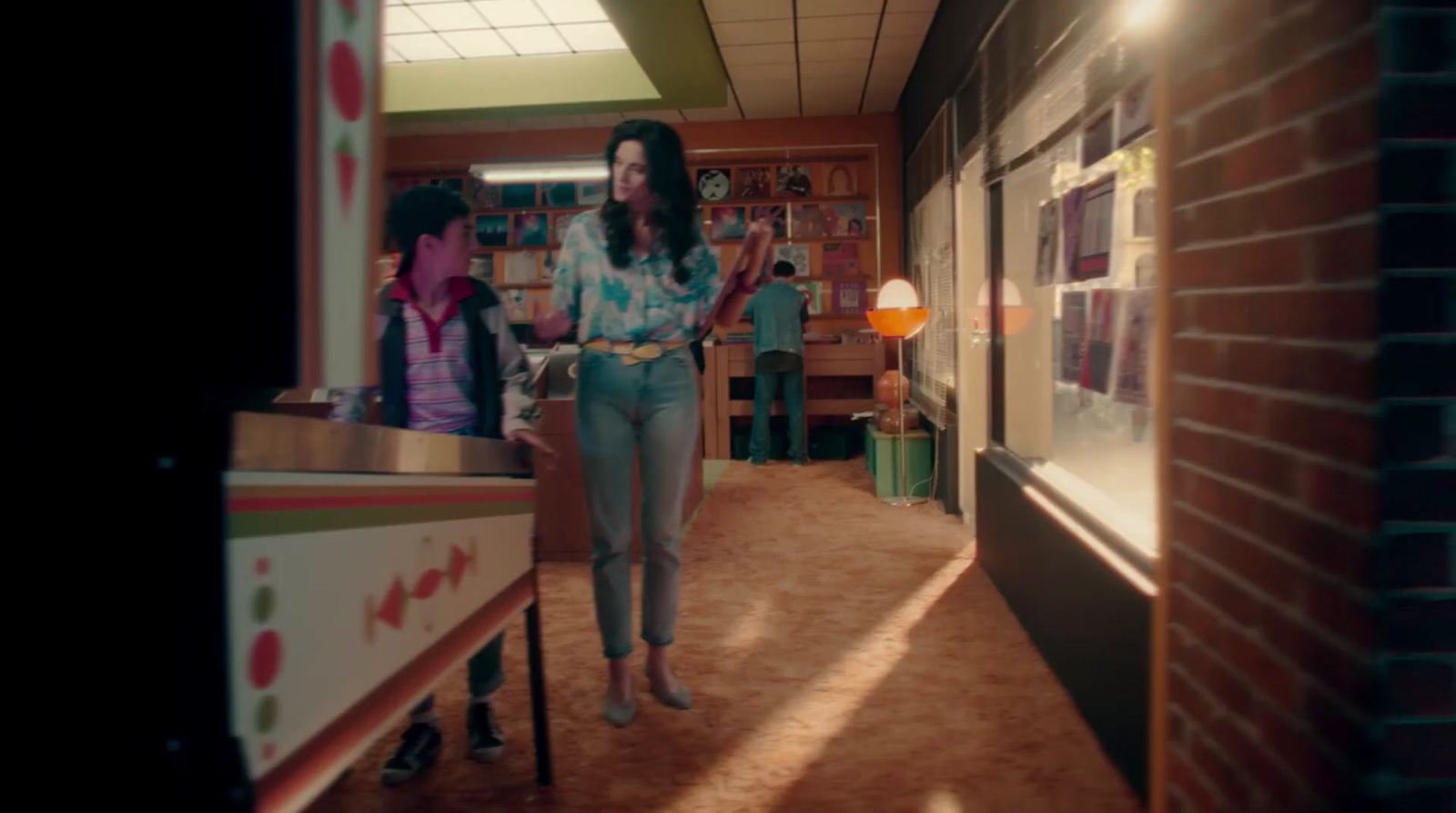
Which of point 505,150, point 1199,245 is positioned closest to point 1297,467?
point 1199,245

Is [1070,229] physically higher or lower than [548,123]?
lower

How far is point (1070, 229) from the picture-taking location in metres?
2.65

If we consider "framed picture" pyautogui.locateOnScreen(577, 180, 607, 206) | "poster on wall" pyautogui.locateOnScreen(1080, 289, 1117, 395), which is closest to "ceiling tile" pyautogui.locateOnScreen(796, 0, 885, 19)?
"framed picture" pyautogui.locateOnScreen(577, 180, 607, 206)

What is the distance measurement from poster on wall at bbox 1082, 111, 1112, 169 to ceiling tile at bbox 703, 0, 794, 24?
3.17m

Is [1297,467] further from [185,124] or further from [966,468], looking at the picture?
[966,468]

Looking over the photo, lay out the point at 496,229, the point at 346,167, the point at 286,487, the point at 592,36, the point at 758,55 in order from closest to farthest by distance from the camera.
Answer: the point at 346,167
the point at 286,487
the point at 758,55
the point at 592,36
the point at 496,229

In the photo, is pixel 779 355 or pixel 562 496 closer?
pixel 562 496

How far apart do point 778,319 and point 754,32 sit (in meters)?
1.88

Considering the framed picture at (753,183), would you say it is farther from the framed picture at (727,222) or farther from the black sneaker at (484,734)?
the black sneaker at (484,734)

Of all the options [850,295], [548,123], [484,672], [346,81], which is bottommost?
[484,672]

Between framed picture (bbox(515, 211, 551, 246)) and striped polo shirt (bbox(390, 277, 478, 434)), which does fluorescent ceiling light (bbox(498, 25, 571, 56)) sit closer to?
framed picture (bbox(515, 211, 551, 246))

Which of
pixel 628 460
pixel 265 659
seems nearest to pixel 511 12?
pixel 628 460

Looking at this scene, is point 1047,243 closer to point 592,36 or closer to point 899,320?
point 899,320

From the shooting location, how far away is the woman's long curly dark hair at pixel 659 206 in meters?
2.26
